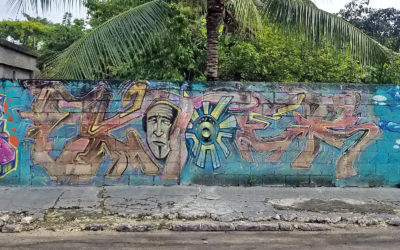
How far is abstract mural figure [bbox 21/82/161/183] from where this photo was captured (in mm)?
7453

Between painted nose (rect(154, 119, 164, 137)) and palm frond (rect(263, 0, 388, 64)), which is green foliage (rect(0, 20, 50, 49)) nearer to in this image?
painted nose (rect(154, 119, 164, 137))

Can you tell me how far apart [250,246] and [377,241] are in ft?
5.58

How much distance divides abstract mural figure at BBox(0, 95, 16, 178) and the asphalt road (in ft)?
8.36

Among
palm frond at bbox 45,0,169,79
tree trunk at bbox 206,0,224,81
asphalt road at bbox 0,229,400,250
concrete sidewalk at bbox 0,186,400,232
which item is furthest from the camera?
tree trunk at bbox 206,0,224,81

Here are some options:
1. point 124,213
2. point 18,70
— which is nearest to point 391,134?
point 124,213

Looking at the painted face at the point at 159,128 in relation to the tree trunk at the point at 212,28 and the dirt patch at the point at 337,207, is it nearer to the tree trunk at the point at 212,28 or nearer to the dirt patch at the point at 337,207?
the tree trunk at the point at 212,28

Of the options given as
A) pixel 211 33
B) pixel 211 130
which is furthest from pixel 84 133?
pixel 211 33

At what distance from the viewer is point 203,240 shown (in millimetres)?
5117

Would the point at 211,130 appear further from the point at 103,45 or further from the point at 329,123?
the point at 103,45

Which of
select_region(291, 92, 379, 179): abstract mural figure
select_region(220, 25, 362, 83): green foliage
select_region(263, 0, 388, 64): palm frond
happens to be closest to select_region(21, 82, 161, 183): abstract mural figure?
select_region(291, 92, 379, 179): abstract mural figure

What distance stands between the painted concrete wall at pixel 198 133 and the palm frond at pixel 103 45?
1.49 feet

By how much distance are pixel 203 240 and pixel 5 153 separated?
175 inches

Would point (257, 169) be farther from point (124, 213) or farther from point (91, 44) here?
point (91, 44)

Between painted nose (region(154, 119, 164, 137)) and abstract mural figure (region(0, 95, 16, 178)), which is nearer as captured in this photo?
abstract mural figure (region(0, 95, 16, 178))
